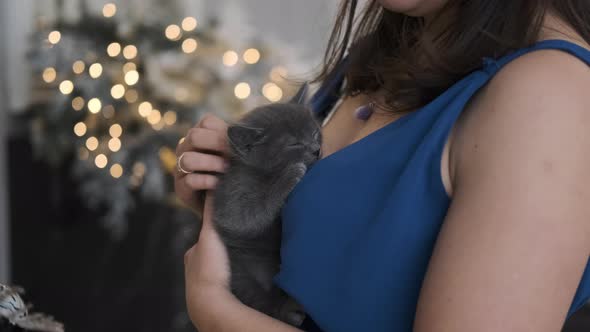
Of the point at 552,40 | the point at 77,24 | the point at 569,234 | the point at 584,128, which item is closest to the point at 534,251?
the point at 569,234

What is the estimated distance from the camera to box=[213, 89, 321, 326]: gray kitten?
113 cm

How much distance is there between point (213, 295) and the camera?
3.43 ft

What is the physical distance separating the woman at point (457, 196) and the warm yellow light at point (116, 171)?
1.70 metres

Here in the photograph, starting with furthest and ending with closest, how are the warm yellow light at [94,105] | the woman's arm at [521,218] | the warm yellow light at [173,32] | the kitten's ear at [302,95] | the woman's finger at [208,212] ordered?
the warm yellow light at [173,32] < the warm yellow light at [94,105] < the kitten's ear at [302,95] < the woman's finger at [208,212] < the woman's arm at [521,218]

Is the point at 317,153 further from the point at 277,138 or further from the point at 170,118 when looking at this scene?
the point at 170,118

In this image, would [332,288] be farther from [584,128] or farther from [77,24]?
[77,24]

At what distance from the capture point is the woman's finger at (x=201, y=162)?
1.19 m

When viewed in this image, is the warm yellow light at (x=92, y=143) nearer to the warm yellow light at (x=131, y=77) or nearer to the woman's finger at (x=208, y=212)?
the warm yellow light at (x=131, y=77)

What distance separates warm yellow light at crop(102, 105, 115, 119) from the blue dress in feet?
6.17

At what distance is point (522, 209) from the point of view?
717mm

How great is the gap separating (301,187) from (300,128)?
9.7 inches

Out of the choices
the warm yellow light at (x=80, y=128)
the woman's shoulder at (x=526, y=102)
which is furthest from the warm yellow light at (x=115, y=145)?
the woman's shoulder at (x=526, y=102)

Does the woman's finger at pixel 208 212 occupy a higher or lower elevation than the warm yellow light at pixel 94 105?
higher

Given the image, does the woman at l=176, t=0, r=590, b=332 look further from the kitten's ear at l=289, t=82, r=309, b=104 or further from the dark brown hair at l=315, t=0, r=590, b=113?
the kitten's ear at l=289, t=82, r=309, b=104
